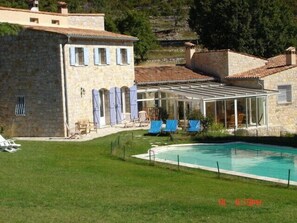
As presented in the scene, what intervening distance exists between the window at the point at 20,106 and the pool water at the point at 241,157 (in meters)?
9.43

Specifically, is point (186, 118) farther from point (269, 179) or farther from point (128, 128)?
point (269, 179)

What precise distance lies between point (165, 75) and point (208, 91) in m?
3.81

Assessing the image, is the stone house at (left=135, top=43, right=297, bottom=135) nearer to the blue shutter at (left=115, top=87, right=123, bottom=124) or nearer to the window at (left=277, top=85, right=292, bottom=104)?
the window at (left=277, top=85, right=292, bottom=104)

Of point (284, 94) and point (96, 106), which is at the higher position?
point (284, 94)

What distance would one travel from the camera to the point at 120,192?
47.6 ft

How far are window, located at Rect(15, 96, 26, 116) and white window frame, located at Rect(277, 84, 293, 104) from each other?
1573 centimetres

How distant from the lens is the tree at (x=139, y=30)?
205ft

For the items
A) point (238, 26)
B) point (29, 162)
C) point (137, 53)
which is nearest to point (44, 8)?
point (137, 53)

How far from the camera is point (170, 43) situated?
80.4 metres

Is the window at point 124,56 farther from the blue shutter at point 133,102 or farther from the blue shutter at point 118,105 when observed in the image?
the blue shutter at point 118,105

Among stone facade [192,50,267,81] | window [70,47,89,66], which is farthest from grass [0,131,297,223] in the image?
stone facade [192,50,267,81]

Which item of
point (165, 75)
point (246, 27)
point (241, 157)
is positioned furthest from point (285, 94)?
point (246, 27)

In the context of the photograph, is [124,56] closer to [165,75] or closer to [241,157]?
[165,75]

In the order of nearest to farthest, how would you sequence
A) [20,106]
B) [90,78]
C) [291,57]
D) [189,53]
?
[20,106] → [90,78] → [291,57] → [189,53]
